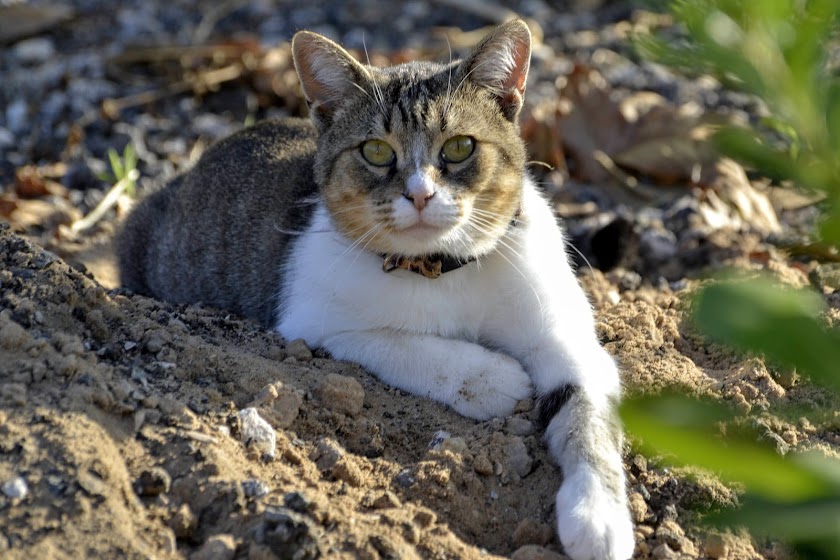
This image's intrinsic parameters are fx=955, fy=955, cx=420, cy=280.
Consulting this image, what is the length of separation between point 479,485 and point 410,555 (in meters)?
0.55

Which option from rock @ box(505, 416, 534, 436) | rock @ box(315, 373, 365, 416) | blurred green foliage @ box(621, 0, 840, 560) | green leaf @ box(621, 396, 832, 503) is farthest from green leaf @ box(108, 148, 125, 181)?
green leaf @ box(621, 396, 832, 503)

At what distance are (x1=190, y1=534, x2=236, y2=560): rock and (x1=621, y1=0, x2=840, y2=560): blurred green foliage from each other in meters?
1.76

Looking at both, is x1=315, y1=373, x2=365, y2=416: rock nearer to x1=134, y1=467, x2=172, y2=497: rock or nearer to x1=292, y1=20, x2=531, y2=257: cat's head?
x1=292, y1=20, x2=531, y2=257: cat's head

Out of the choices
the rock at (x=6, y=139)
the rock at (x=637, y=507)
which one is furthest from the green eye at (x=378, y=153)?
the rock at (x=6, y=139)

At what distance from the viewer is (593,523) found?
9.25ft

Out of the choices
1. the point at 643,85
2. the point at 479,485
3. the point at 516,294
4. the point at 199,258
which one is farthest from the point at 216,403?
the point at 643,85

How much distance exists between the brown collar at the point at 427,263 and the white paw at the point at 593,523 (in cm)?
132

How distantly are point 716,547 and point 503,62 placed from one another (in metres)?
2.21

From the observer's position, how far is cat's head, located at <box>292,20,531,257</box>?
3.82 meters

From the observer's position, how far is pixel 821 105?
94 cm

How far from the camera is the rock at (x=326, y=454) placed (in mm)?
3059

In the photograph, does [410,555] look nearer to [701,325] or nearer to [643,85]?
[701,325]

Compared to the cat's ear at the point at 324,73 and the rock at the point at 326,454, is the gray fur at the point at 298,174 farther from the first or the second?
the rock at the point at 326,454

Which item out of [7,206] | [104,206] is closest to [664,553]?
[104,206]
